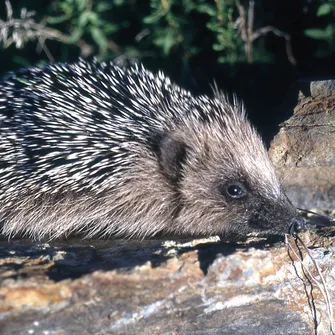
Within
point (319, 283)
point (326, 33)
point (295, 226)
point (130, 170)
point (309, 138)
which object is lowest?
point (319, 283)

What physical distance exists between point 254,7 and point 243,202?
240cm

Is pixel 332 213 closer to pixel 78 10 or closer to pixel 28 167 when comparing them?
pixel 28 167

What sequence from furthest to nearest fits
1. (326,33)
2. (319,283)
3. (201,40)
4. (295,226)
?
(201,40) < (326,33) < (295,226) < (319,283)

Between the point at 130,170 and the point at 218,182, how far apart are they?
0.54 meters

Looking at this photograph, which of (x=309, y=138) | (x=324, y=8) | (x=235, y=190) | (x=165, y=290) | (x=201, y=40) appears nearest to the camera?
(x=165, y=290)

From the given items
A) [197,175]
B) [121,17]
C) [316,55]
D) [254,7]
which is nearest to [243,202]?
[197,175]

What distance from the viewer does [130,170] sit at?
3.65 m

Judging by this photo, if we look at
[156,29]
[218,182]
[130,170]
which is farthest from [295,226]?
[156,29]

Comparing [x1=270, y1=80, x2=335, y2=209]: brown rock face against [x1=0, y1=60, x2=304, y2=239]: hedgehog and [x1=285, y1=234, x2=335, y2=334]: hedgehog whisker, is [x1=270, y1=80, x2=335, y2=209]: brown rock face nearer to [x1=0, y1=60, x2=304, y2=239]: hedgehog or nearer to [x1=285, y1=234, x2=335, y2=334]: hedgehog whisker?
[x1=0, y1=60, x2=304, y2=239]: hedgehog

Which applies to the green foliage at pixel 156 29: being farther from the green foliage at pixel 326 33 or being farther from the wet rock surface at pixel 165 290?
the wet rock surface at pixel 165 290

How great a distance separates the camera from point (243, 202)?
355cm

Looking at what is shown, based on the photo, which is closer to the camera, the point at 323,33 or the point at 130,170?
the point at 130,170

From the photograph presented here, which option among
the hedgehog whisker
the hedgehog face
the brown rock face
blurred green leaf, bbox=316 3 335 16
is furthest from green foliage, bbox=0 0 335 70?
the hedgehog whisker

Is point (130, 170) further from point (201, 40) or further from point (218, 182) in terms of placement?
point (201, 40)
